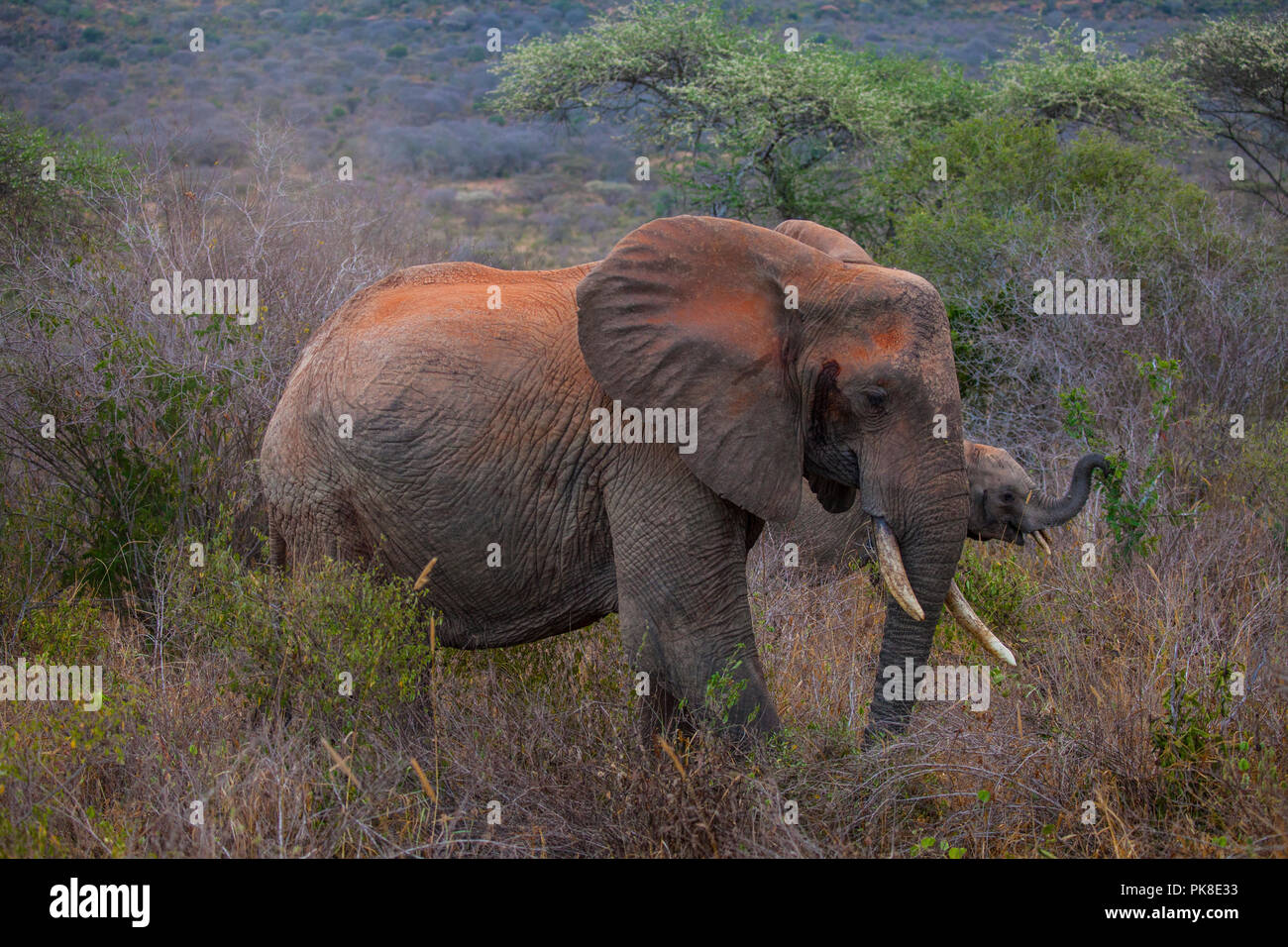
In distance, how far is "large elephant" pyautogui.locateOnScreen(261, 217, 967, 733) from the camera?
14.0 feet

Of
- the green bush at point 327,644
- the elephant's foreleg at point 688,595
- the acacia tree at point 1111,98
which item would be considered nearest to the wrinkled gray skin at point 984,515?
the elephant's foreleg at point 688,595

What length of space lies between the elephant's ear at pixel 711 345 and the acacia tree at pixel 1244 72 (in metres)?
14.5

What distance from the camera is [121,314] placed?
24.0 feet

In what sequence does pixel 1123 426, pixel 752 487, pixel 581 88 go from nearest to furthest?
pixel 752 487, pixel 1123 426, pixel 581 88

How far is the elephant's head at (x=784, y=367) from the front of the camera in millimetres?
4238

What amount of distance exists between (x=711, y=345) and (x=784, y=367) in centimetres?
29

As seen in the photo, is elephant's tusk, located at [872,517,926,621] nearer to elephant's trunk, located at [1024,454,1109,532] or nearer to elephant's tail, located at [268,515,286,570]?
elephant's tail, located at [268,515,286,570]

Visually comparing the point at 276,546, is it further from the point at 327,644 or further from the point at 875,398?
the point at 875,398

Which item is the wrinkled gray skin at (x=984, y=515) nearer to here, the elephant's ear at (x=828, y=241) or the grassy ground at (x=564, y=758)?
the grassy ground at (x=564, y=758)

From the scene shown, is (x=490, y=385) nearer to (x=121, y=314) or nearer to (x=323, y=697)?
(x=323, y=697)

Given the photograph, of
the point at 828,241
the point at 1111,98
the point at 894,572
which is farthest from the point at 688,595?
the point at 1111,98

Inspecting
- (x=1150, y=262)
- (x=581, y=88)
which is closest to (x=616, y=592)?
(x=1150, y=262)

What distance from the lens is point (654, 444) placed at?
4371mm
